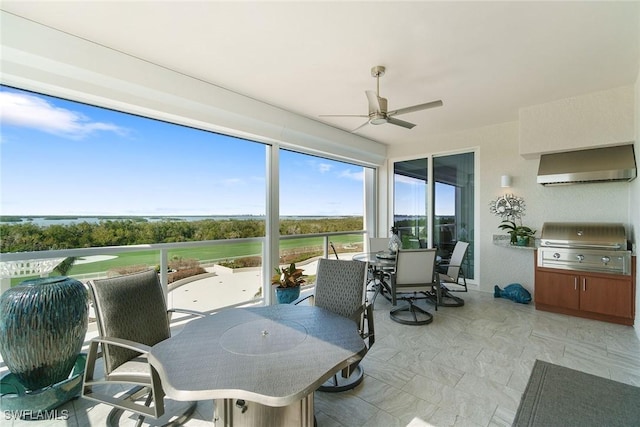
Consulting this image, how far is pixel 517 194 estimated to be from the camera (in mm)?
4641

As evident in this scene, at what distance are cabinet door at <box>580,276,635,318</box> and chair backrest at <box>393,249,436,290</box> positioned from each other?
2.05 m

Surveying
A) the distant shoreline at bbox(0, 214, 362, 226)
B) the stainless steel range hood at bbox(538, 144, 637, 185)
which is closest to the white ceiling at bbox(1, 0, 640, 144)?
the stainless steel range hood at bbox(538, 144, 637, 185)

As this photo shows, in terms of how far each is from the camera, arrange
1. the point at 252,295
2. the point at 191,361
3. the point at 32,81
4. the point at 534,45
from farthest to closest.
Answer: the point at 252,295, the point at 534,45, the point at 32,81, the point at 191,361

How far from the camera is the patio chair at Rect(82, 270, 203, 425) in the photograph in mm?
1540

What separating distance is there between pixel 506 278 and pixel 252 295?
4286 millimetres

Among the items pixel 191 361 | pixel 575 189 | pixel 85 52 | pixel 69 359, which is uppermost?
pixel 85 52

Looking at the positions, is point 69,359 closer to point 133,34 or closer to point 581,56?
point 133,34

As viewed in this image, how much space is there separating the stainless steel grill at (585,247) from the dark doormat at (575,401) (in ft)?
6.14

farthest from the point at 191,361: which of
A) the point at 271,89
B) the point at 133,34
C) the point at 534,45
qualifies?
the point at 534,45

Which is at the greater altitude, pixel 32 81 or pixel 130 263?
pixel 32 81

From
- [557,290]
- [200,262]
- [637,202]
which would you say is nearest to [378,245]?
[557,290]

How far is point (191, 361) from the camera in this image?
1.36 m

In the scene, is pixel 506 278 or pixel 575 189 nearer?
pixel 575 189

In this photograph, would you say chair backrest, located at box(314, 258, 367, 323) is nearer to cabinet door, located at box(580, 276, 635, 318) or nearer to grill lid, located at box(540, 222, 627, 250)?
grill lid, located at box(540, 222, 627, 250)
